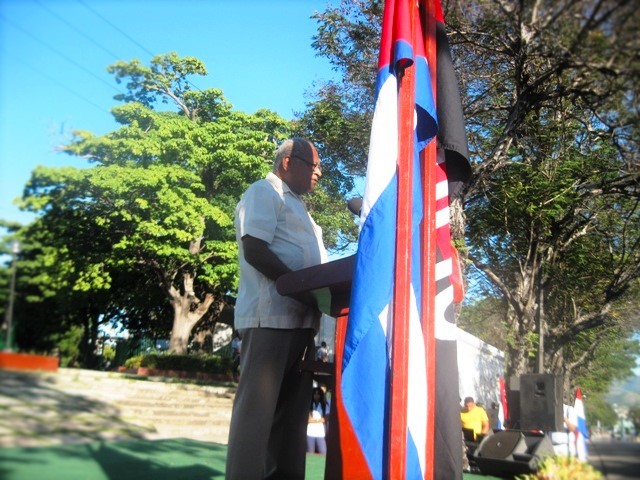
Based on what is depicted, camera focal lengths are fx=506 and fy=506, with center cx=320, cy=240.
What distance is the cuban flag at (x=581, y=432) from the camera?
1.89 metres

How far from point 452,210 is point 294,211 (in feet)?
4.80

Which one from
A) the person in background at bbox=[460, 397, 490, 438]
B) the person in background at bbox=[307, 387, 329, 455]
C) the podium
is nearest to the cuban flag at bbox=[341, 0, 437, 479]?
the podium

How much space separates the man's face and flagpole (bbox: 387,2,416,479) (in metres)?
0.62

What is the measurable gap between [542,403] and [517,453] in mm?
328

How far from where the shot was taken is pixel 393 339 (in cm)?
146

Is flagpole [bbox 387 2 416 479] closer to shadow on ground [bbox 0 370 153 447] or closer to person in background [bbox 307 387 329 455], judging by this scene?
shadow on ground [bbox 0 370 153 447]

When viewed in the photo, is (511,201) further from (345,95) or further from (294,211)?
(345,95)

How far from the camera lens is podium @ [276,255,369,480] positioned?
1655 millimetres

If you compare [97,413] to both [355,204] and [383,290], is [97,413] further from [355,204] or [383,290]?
[355,204]

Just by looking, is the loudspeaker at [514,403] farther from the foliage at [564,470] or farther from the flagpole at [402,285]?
the flagpole at [402,285]

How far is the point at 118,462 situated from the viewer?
1.88 metres

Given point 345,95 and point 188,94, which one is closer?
point 188,94

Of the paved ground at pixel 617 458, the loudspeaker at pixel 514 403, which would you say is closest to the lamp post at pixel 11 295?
the paved ground at pixel 617 458

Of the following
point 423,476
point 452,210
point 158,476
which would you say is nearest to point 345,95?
point 452,210
